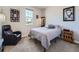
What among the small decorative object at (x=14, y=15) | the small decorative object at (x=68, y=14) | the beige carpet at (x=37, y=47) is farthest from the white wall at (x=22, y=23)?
the small decorative object at (x=68, y=14)

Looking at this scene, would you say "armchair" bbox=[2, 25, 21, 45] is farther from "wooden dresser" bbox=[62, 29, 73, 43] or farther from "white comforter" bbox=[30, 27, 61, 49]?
"wooden dresser" bbox=[62, 29, 73, 43]

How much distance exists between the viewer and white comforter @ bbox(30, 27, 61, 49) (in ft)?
4.98

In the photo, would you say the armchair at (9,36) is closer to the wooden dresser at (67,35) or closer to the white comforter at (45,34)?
the white comforter at (45,34)

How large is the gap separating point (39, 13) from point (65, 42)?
0.64 m

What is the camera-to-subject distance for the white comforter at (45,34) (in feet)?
4.98

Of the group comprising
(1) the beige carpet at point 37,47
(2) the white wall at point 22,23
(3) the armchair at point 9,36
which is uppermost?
(2) the white wall at point 22,23

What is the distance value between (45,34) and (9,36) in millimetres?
579

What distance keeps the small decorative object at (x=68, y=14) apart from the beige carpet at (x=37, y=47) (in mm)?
385

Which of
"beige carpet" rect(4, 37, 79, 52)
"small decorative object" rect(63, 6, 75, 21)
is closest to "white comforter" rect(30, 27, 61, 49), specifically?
"beige carpet" rect(4, 37, 79, 52)

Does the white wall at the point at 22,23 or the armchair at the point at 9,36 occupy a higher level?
the white wall at the point at 22,23

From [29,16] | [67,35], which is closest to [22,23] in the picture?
[29,16]

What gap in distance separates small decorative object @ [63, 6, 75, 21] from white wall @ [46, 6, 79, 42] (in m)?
0.05
